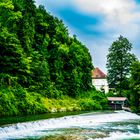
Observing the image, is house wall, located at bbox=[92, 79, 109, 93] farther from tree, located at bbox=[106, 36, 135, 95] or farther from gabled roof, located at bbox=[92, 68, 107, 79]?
tree, located at bbox=[106, 36, 135, 95]

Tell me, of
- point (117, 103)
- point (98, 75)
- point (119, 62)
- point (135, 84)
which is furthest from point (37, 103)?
point (98, 75)

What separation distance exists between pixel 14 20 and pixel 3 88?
1125cm

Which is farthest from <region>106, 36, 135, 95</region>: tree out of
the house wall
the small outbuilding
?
the house wall

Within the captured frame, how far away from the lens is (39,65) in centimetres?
5938

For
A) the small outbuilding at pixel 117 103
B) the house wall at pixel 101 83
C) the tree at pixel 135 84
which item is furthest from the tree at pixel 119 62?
the tree at pixel 135 84

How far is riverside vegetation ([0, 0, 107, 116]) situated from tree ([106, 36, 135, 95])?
8.66 meters

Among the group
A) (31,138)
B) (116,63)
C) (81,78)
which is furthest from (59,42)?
(31,138)

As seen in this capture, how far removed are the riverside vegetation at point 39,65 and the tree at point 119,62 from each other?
866cm

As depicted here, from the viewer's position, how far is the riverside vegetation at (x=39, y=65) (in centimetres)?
4925

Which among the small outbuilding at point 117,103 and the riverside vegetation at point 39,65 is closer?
the riverside vegetation at point 39,65

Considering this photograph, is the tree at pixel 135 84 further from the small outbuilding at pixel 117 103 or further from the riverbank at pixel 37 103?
the small outbuilding at pixel 117 103

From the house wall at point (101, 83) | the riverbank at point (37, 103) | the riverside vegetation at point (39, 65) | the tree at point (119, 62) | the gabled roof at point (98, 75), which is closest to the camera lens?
the riverbank at point (37, 103)

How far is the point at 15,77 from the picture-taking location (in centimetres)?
4981

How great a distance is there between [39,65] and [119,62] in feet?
112
